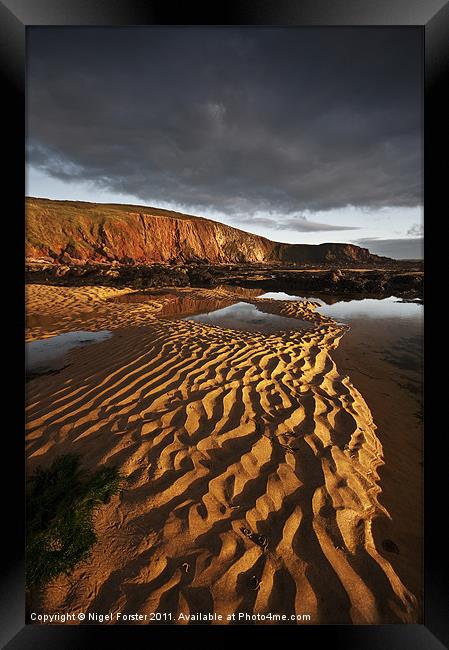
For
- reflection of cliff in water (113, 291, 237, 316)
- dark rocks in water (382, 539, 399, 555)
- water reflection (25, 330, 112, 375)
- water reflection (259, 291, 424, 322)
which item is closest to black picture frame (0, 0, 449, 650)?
dark rocks in water (382, 539, 399, 555)

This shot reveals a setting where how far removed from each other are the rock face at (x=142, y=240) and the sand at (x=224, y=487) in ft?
6.03

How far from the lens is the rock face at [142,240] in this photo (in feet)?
114

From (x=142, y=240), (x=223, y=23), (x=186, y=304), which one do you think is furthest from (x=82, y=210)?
(x=223, y=23)

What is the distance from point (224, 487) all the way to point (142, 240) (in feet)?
187

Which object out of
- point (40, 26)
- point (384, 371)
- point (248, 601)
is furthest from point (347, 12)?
point (384, 371)

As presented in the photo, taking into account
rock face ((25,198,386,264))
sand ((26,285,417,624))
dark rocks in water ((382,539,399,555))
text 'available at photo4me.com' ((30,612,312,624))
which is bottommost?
text 'available at photo4me.com' ((30,612,312,624))

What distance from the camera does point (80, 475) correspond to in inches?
84.5

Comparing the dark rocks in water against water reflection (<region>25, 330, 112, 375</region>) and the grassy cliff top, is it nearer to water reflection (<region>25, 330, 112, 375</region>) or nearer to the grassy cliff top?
water reflection (<region>25, 330, 112, 375</region>)

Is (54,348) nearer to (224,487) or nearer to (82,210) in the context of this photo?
(224,487)

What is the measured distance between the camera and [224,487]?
6.73ft

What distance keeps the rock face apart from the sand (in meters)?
1.84

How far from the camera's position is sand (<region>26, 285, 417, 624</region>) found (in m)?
1.54

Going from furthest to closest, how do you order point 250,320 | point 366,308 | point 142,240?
point 142,240 → point 366,308 → point 250,320

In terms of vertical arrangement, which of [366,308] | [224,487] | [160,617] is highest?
[366,308]
